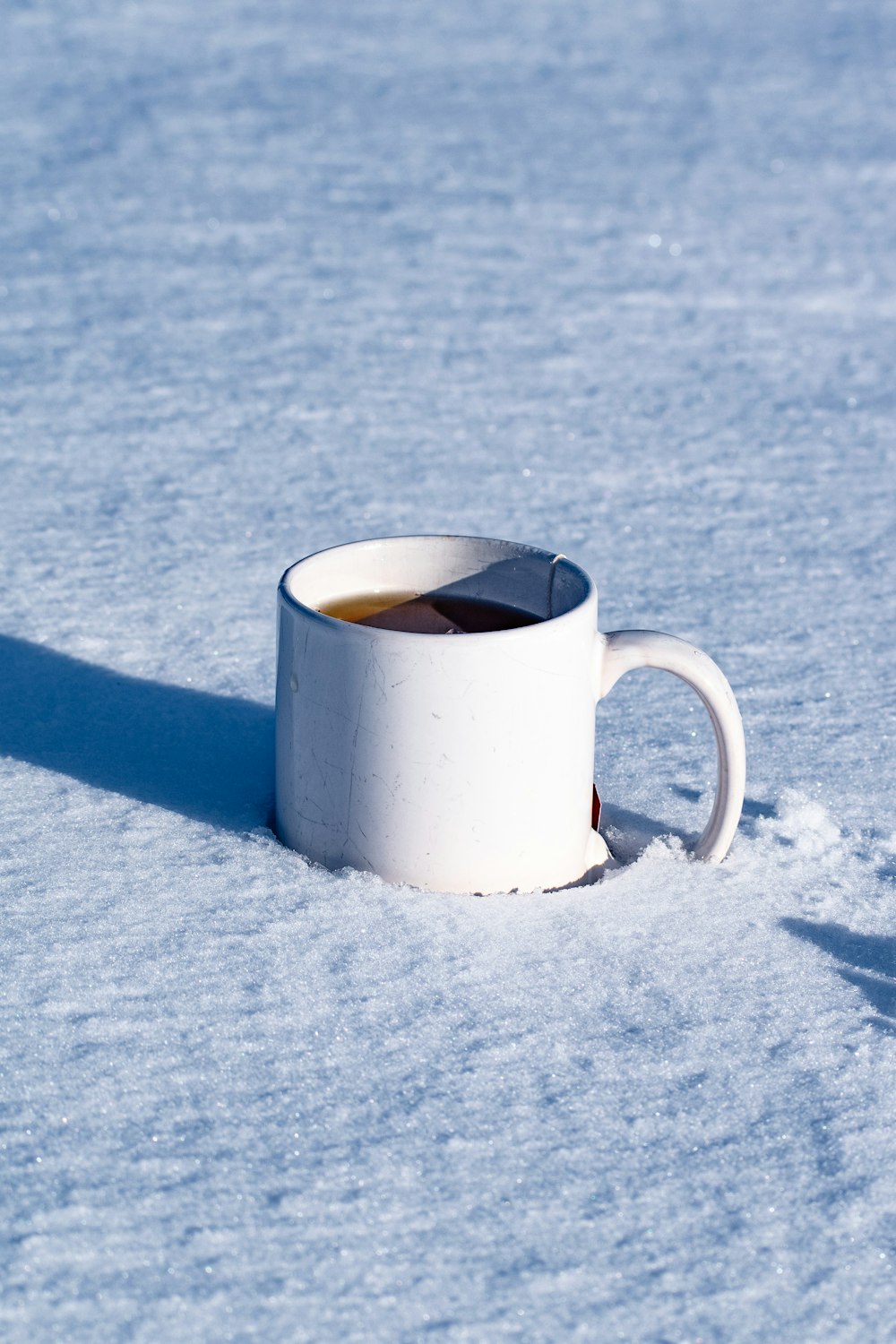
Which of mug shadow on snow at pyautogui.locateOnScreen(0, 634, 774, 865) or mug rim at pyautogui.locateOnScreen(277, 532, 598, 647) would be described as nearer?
mug rim at pyautogui.locateOnScreen(277, 532, 598, 647)

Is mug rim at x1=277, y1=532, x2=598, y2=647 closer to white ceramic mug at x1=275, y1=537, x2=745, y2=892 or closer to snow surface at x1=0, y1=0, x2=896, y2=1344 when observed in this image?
white ceramic mug at x1=275, y1=537, x2=745, y2=892

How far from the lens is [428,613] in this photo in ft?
3.01

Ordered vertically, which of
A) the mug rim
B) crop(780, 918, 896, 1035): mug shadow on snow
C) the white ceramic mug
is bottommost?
crop(780, 918, 896, 1035): mug shadow on snow

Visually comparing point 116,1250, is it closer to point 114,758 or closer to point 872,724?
point 114,758

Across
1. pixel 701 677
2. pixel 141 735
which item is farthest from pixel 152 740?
pixel 701 677

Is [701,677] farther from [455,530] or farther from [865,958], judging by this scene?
[455,530]

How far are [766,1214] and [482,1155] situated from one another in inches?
4.9

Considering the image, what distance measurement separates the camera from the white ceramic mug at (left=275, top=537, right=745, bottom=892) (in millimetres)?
781

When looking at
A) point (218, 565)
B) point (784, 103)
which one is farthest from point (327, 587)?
point (784, 103)

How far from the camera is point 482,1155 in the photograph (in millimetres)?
656

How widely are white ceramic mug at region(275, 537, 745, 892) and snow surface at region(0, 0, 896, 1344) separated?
0.03 m

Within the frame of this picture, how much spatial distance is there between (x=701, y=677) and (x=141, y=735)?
1.39 feet

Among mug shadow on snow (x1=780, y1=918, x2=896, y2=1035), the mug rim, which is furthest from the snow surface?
the mug rim

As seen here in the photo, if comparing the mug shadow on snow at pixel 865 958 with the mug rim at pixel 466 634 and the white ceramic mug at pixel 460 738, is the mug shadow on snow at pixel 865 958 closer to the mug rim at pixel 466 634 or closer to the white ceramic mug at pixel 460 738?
the white ceramic mug at pixel 460 738
